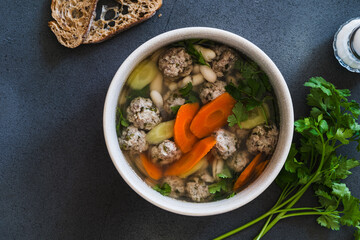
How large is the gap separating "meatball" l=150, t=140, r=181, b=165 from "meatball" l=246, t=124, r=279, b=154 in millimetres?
268

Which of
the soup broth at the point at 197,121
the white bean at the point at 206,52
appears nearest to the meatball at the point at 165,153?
the soup broth at the point at 197,121

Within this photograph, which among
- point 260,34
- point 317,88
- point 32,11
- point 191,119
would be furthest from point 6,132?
point 317,88

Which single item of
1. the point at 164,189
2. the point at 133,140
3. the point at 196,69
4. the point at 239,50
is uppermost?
the point at 239,50

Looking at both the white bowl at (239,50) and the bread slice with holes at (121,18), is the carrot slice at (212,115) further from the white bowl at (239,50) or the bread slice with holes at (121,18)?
the bread slice with holes at (121,18)

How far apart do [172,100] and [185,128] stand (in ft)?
0.36

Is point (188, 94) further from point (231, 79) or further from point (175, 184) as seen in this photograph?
point (175, 184)

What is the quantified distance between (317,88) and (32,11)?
1.14 metres

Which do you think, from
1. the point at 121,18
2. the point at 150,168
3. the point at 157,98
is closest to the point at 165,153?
the point at 150,168

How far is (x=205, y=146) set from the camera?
1293 millimetres

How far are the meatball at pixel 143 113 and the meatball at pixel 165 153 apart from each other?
0.26ft

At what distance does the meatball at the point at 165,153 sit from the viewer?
1305 millimetres

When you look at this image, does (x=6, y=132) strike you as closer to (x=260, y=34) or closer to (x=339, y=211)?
(x=260, y=34)

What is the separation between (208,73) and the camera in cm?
134

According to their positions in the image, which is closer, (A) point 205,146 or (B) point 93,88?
(A) point 205,146
